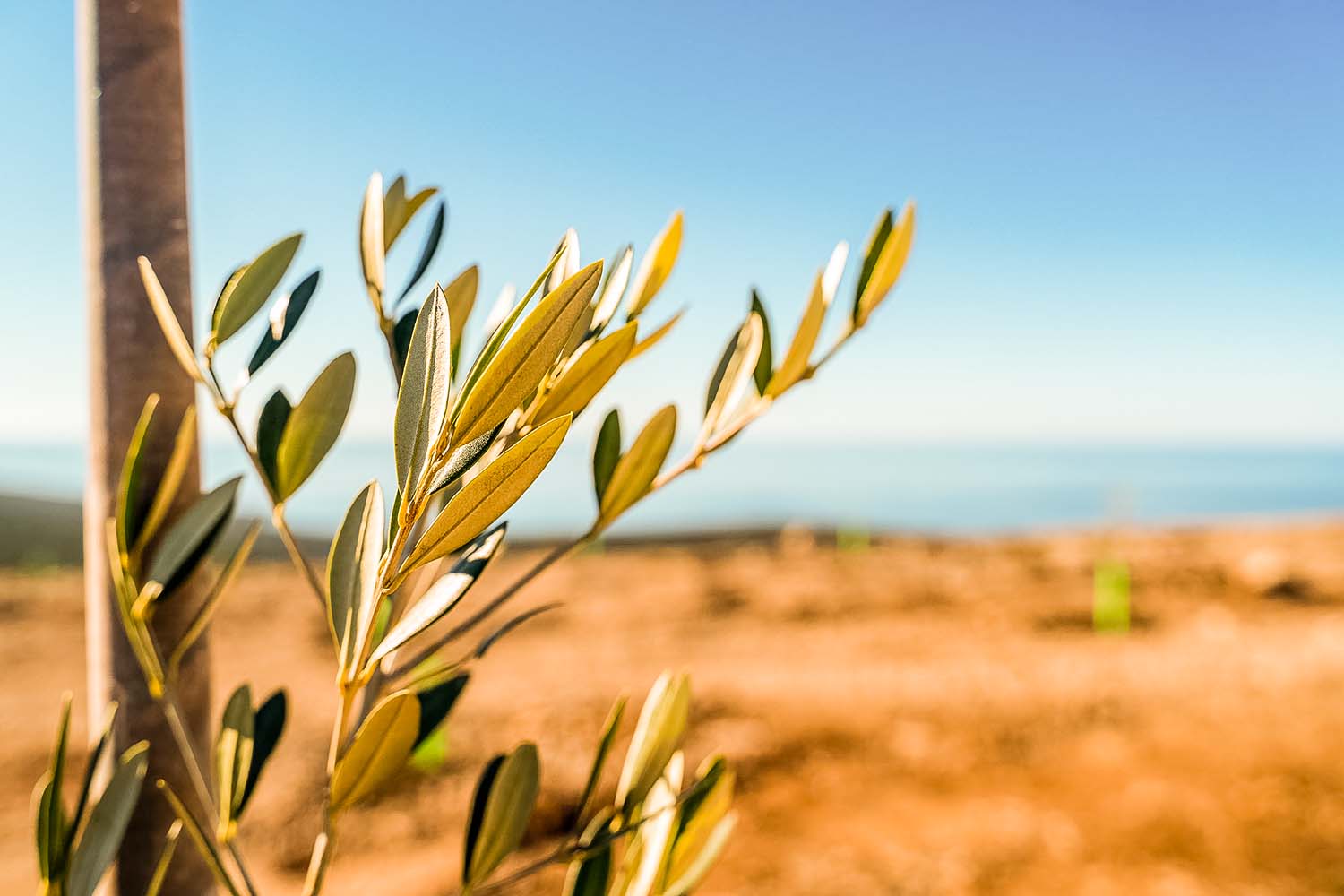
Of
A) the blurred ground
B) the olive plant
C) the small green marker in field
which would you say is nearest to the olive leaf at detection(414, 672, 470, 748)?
the olive plant

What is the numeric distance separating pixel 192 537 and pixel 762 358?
42cm

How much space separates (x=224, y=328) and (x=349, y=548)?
0.18 m

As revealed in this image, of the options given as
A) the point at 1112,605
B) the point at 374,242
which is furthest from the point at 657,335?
the point at 1112,605

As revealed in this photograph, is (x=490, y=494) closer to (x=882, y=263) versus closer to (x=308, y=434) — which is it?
(x=308, y=434)

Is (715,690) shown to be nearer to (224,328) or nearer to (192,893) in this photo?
(192,893)

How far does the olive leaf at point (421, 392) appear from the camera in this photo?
0.36 meters

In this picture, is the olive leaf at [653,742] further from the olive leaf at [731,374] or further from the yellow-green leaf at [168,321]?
the yellow-green leaf at [168,321]

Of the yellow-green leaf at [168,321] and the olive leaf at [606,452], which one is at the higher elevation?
the yellow-green leaf at [168,321]

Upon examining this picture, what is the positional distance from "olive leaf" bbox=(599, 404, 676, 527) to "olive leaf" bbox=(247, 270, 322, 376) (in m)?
0.24

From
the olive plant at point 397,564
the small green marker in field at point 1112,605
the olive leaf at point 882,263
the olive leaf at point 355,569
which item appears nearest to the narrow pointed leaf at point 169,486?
the olive plant at point 397,564

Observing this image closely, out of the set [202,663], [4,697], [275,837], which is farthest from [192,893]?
[4,697]

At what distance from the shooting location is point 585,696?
2828 millimetres

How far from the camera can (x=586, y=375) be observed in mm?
518

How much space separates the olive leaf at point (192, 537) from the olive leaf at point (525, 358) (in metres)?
0.32
